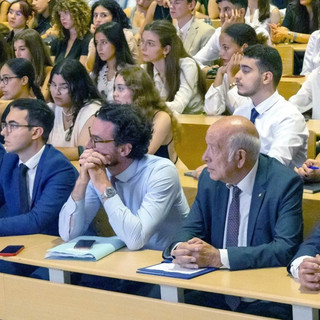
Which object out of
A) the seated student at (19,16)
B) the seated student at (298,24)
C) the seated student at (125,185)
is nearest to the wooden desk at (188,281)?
the seated student at (125,185)

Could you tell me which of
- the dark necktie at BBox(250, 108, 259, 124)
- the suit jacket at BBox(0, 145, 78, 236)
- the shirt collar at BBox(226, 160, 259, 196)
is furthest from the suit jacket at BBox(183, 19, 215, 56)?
the shirt collar at BBox(226, 160, 259, 196)

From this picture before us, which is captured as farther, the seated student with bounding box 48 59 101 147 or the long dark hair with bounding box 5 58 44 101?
the long dark hair with bounding box 5 58 44 101

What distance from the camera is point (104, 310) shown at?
8.86 ft

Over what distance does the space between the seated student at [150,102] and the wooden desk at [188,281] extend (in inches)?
39.9

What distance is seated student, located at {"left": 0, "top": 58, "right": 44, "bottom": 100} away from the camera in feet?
16.1

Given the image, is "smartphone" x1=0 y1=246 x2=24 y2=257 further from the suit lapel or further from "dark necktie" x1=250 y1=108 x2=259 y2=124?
"dark necktie" x1=250 y1=108 x2=259 y2=124

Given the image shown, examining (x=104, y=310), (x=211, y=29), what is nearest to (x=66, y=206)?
(x=104, y=310)

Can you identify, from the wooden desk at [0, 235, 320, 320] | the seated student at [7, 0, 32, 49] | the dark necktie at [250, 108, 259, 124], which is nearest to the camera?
the wooden desk at [0, 235, 320, 320]

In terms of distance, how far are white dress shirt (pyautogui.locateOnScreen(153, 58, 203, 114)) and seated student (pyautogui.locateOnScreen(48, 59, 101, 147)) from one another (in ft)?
2.42

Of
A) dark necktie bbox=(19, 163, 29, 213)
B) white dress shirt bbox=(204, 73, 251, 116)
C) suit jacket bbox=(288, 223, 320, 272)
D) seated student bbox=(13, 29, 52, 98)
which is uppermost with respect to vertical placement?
seated student bbox=(13, 29, 52, 98)

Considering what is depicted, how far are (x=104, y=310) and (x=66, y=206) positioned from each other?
0.54 metres

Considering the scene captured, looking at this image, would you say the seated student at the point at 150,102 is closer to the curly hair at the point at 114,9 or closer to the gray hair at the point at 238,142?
the gray hair at the point at 238,142

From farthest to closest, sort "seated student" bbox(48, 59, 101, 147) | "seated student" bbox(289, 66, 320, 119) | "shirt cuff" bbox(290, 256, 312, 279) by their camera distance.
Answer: "seated student" bbox(289, 66, 320, 119) < "seated student" bbox(48, 59, 101, 147) < "shirt cuff" bbox(290, 256, 312, 279)

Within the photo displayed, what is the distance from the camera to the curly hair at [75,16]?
6434 mm
